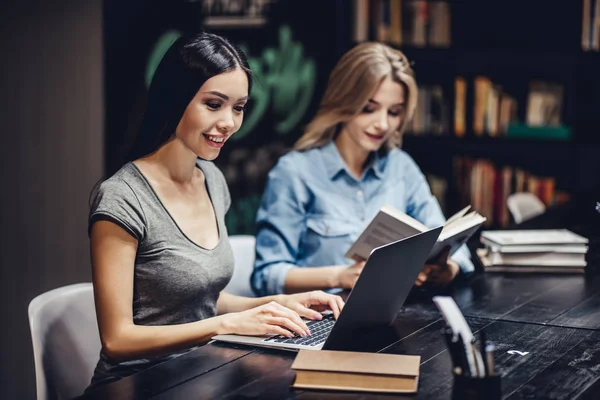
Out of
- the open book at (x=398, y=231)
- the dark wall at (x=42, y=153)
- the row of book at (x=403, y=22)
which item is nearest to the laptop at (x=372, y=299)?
the open book at (x=398, y=231)

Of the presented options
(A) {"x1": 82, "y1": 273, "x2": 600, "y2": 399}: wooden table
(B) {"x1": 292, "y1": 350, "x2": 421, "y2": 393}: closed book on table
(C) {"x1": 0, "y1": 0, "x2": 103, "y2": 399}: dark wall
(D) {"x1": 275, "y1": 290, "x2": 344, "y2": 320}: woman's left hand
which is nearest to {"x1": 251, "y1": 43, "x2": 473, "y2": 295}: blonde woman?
(A) {"x1": 82, "y1": 273, "x2": 600, "y2": 399}: wooden table

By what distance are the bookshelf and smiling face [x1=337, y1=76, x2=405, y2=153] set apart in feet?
6.30

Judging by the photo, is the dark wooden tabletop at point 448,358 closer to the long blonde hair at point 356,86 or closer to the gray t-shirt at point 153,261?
the gray t-shirt at point 153,261

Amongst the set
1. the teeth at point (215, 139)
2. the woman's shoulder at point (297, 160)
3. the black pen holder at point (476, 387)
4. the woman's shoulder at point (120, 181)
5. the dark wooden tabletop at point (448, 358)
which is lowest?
the dark wooden tabletop at point (448, 358)

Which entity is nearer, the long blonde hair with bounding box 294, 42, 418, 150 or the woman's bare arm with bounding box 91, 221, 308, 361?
the woman's bare arm with bounding box 91, 221, 308, 361

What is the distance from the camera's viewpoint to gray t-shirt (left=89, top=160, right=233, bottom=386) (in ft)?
6.04

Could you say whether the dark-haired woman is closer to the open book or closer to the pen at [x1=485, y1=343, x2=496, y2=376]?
the open book

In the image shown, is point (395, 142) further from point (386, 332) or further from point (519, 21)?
point (519, 21)

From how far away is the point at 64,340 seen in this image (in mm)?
1932

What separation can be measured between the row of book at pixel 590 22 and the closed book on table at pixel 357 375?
11.4ft

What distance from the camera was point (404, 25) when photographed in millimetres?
4539

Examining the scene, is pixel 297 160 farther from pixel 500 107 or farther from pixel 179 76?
Answer: pixel 500 107

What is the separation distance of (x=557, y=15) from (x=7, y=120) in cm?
296

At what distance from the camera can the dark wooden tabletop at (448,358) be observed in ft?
4.58
